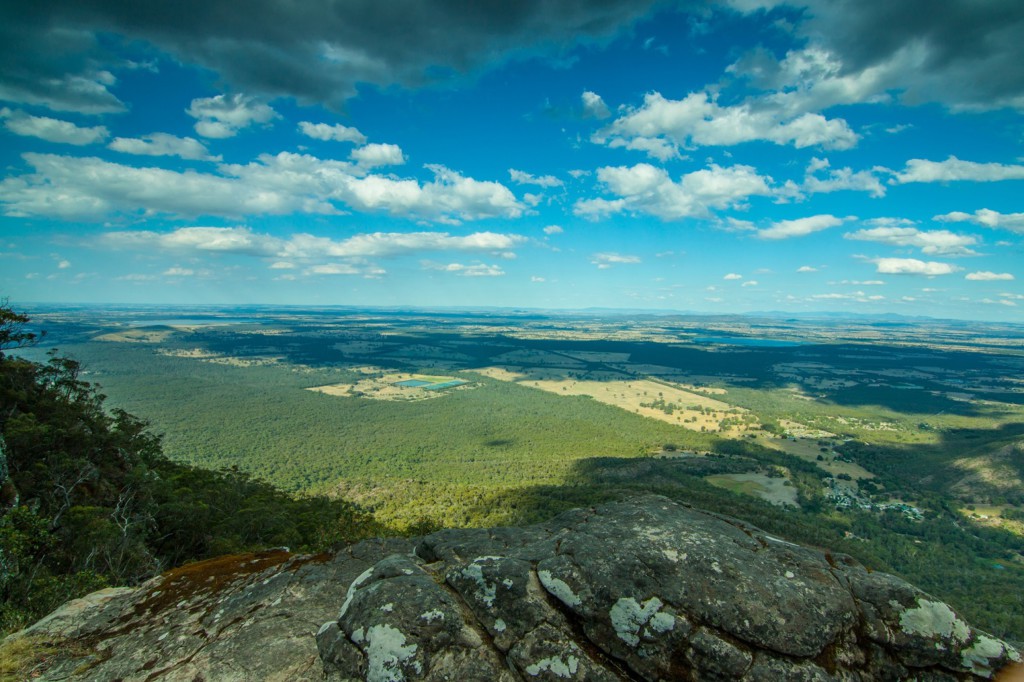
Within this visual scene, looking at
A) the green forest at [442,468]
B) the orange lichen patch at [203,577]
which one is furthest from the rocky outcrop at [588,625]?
the green forest at [442,468]

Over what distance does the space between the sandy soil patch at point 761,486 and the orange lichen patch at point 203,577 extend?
264 ft

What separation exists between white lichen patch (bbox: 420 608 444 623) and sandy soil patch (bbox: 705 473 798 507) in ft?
263

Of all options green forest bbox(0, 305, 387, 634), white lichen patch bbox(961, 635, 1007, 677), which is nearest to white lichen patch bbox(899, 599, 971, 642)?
white lichen patch bbox(961, 635, 1007, 677)

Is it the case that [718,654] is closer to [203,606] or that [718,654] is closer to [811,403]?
[203,606]

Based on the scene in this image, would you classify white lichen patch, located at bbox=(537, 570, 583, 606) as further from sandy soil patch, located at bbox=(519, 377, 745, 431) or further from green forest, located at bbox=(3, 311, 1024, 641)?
A: sandy soil patch, located at bbox=(519, 377, 745, 431)

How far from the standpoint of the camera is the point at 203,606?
31.1 ft

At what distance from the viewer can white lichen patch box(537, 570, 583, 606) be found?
24.4 feet

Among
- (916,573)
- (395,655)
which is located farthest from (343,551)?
(916,573)

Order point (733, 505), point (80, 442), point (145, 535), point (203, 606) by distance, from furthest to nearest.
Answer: point (733, 505) < point (80, 442) < point (145, 535) < point (203, 606)

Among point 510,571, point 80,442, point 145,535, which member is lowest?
point 145,535

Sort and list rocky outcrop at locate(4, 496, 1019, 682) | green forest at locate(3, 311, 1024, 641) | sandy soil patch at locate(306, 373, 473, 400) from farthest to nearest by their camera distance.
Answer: sandy soil patch at locate(306, 373, 473, 400) < green forest at locate(3, 311, 1024, 641) < rocky outcrop at locate(4, 496, 1019, 682)

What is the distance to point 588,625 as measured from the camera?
23.7 feet

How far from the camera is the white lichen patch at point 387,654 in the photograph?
6.79 meters

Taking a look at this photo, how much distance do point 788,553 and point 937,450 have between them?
134522 mm
